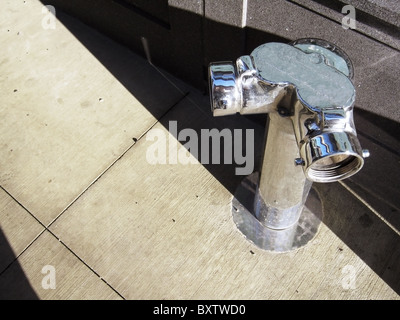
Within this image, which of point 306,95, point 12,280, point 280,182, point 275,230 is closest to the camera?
point 306,95

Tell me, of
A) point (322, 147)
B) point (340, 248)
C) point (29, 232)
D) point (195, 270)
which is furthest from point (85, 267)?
point (322, 147)

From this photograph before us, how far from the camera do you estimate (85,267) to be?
2.48 meters

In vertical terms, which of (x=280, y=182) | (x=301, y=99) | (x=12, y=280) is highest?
(x=301, y=99)

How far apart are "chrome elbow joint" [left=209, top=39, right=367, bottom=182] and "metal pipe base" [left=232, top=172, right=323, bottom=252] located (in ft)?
2.81

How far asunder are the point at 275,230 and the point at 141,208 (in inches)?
29.8

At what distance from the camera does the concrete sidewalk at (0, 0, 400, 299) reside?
2.40 m

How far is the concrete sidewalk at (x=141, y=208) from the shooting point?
2.40m

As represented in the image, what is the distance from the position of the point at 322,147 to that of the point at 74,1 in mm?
2597

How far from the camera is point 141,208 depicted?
2656 mm

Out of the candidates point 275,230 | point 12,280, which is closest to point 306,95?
point 275,230

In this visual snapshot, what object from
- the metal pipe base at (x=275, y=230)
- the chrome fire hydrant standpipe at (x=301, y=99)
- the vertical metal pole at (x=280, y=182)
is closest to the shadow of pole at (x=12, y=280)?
the metal pipe base at (x=275, y=230)

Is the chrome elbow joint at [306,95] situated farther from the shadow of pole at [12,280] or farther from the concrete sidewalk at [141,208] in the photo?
the shadow of pole at [12,280]

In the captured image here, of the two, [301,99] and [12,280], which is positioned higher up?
[301,99]

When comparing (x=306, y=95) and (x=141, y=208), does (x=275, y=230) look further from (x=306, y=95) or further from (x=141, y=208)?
(x=306, y=95)
